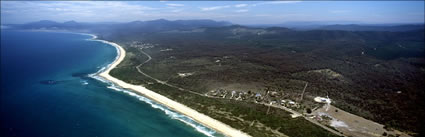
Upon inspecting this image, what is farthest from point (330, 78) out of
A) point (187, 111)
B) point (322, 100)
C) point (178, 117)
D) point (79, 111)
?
point (79, 111)

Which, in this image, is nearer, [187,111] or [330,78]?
[187,111]

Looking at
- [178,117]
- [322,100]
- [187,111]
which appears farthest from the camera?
[322,100]

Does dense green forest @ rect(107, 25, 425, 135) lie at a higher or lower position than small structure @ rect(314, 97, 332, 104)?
higher

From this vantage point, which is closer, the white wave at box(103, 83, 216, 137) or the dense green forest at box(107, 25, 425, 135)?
the white wave at box(103, 83, 216, 137)

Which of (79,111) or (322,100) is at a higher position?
(322,100)

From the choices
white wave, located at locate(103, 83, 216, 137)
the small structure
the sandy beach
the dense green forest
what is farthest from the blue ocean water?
the small structure

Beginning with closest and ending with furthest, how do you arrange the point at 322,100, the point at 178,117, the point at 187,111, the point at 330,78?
1. the point at 178,117
2. the point at 187,111
3. the point at 322,100
4. the point at 330,78

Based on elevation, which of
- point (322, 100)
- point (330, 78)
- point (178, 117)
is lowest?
point (178, 117)

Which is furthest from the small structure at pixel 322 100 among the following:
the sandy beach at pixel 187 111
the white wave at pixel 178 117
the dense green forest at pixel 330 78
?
the white wave at pixel 178 117

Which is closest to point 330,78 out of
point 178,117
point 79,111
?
point 178,117

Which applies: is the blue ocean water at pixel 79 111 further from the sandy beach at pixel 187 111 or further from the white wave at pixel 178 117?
the sandy beach at pixel 187 111

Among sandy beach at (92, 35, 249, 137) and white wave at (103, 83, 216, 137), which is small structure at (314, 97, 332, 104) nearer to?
sandy beach at (92, 35, 249, 137)

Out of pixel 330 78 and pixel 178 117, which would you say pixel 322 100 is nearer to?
pixel 330 78

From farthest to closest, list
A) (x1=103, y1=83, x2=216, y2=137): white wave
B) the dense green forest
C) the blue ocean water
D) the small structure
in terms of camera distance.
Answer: the small structure, the dense green forest, (x1=103, y1=83, x2=216, y2=137): white wave, the blue ocean water
